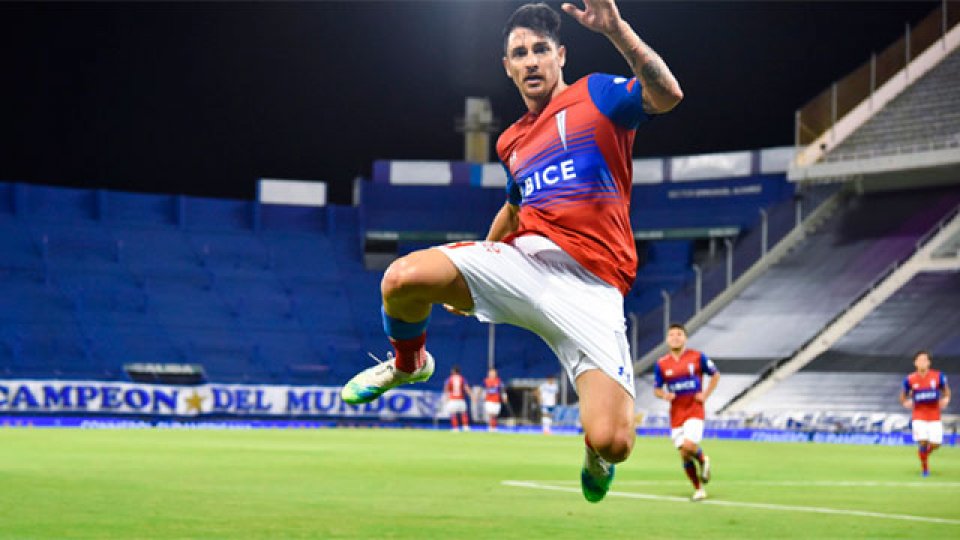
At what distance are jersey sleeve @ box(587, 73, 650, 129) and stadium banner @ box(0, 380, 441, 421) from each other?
139 ft

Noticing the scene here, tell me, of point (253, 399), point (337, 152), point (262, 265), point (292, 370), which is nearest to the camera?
point (253, 399)

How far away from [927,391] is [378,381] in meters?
19.4

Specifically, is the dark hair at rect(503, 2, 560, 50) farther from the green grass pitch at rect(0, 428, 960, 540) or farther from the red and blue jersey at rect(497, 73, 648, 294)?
the green grass pitch at rect(0, 428, 960, 540)

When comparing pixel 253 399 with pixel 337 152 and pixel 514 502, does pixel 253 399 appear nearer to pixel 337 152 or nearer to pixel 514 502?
pixel 337 152

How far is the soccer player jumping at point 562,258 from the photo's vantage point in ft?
25.1

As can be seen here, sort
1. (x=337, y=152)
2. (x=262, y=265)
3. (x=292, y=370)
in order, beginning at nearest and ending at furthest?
(x=292, y=370), (x=262, y=265), (x=337, y=152)

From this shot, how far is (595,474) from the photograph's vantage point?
27.0ft

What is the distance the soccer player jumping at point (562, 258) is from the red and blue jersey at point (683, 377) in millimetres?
10763

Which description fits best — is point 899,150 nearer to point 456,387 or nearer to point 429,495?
point 456,387

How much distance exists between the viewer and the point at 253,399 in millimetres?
50438

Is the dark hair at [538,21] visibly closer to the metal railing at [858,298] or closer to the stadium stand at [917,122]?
the metal railing at [858,298]

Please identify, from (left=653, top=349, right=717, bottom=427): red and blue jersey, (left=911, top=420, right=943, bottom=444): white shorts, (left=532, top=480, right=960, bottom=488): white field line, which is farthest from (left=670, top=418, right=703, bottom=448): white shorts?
(left=911, top=420, right=943, bottom=444): white shorts

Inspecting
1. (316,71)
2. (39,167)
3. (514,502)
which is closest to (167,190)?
(39,167)

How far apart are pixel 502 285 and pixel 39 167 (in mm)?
58887
